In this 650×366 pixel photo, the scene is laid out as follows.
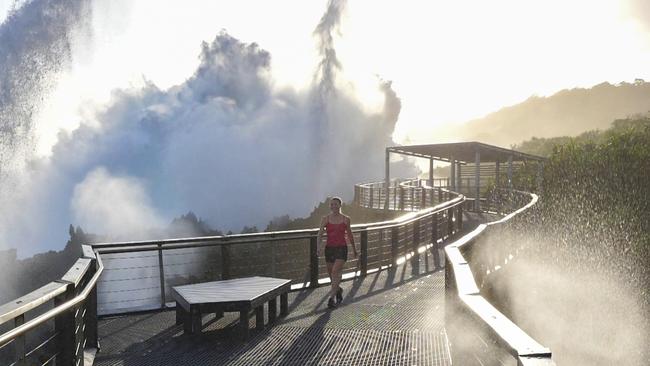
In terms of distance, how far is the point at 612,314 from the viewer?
1011 inches

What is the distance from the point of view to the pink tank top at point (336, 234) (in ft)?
26.3

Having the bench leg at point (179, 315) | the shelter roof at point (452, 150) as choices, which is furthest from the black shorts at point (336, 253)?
the shelter roof at point (452, 150)

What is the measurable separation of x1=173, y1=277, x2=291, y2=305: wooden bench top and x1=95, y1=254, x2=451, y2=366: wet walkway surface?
39cm

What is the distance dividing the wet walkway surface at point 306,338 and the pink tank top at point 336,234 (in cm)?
80

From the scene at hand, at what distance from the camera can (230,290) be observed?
21.6 ft

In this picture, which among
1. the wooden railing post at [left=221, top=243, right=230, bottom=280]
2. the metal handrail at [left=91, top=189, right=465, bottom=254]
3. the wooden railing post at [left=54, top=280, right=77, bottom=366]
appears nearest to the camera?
the wooden railing post at [left=54, top=280, right=77, bottom=366]

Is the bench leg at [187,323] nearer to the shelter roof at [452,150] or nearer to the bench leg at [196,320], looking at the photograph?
the bench leg at [196,320]

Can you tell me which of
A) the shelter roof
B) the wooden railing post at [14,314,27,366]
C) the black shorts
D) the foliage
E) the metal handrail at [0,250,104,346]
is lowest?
the foliage

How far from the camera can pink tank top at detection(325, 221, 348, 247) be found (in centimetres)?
803

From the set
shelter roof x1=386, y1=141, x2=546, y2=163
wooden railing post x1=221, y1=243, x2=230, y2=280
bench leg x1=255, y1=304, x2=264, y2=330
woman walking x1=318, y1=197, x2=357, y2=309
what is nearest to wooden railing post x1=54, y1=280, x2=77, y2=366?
bench leg x1=255, y1=304, x2=264, y2=330

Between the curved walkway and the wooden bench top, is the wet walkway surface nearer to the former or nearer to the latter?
the curved walkway

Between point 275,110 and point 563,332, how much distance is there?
134 ft

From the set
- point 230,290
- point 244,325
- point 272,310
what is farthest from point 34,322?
point 272,310

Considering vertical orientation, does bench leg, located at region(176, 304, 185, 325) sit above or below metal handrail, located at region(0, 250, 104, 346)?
below
